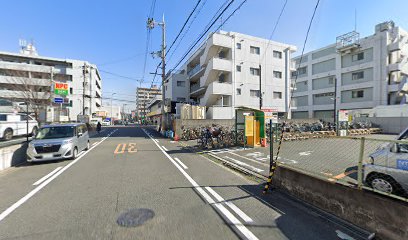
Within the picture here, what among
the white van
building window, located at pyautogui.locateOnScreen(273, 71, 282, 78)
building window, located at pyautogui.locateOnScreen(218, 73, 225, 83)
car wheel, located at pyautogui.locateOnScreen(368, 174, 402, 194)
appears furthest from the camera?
building window, located at pyautogui.locateOnScreen(273, 71, 282, 78)

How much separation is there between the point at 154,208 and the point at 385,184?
204 inches

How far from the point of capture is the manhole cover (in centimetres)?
323

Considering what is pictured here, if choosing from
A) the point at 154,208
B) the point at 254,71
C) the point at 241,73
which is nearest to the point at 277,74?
the point at 254,71

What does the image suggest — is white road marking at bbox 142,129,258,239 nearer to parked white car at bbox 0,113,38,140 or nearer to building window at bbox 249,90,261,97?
parked white car at bbox 0,113,38,140

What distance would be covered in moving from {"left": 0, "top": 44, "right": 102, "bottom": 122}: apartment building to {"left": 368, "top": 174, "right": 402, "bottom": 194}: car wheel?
3190 centimetres

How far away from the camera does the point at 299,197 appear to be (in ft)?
14.0

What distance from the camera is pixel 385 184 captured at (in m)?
3.97

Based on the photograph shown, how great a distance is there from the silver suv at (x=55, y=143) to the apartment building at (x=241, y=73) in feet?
50.2

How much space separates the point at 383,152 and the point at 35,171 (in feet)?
35.9

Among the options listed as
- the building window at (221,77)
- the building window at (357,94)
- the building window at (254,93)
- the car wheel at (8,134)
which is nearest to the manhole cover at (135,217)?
the car wheel at (8,134)

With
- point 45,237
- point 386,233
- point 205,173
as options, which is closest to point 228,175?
point 205,173

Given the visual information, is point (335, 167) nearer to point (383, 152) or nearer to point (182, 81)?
point (383, 152)

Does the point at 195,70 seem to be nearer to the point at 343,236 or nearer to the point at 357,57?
the point at 343,236

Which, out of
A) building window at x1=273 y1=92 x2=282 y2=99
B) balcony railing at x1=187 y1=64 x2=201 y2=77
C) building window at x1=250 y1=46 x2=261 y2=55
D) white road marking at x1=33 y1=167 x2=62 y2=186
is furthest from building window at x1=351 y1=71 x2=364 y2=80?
white road marking at x1=33 y1=167 x2=62 y2=186
